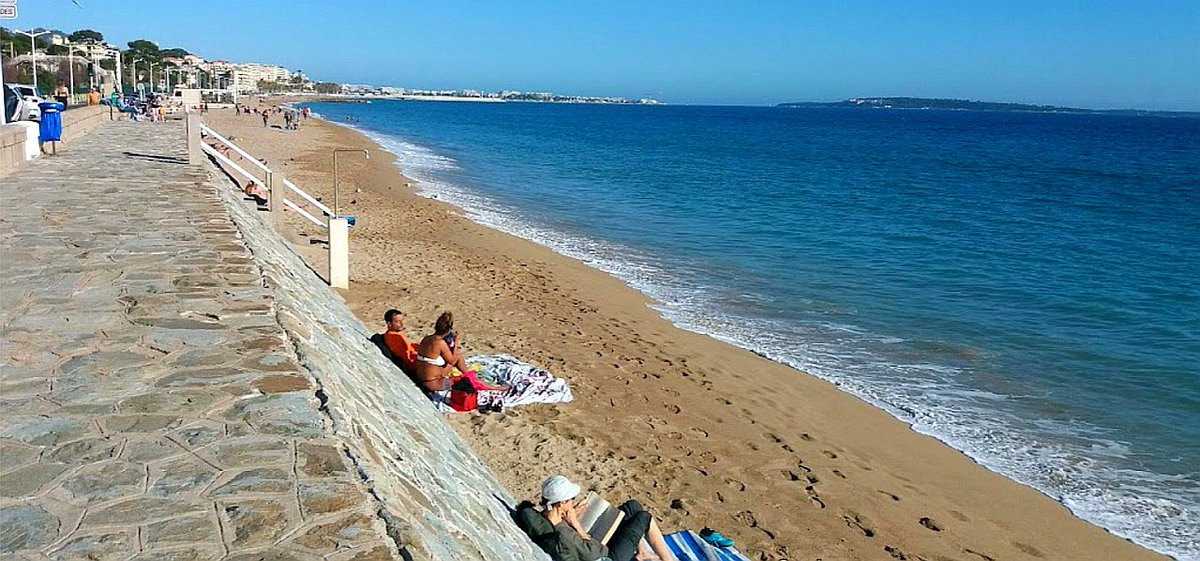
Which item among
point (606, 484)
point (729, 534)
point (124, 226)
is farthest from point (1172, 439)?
point (124, 226)

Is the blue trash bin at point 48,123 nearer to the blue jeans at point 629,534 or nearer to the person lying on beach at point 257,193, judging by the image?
the person lying on beach at point 257,193

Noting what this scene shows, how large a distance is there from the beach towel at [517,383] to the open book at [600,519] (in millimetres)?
2896

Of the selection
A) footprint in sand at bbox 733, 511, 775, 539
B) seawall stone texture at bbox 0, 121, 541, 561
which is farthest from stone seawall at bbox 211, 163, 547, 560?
footprint in sand at bbox 733, 511, 775, 539

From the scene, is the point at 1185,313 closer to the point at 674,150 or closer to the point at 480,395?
the point at 480,395

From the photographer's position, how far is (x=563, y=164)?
4309 cm

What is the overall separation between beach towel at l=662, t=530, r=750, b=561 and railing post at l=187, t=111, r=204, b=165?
11086mm

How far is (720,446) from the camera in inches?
319

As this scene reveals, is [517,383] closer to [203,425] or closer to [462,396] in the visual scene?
[462,396]

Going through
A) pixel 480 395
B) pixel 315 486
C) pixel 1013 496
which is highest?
pixel 315 486

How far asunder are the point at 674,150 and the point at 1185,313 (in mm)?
45082

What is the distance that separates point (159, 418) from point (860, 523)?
201 inches

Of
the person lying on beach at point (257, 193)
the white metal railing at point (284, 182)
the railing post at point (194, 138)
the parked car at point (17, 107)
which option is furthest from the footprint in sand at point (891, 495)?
the parked car at point (17, 107)

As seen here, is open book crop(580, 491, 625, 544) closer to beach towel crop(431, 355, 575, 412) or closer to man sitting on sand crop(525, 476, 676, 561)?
man sitting on sand crop(525, 476, 676, 561)

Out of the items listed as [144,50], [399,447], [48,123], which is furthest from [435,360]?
[144,50]
